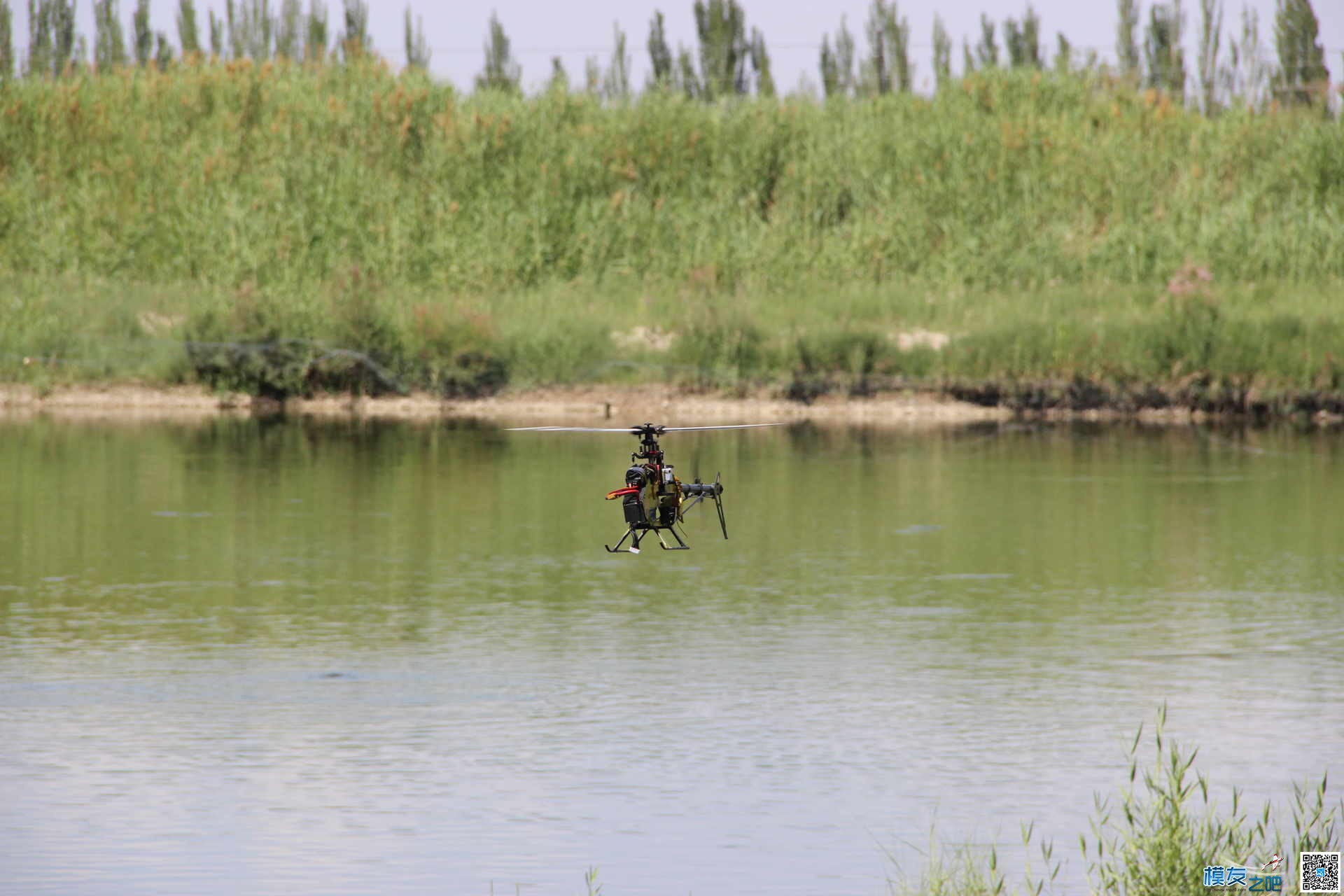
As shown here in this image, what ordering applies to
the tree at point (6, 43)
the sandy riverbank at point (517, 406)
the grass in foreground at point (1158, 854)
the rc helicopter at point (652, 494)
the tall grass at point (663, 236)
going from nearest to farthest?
1. the rc helicopter at point (652, 494)
2. the grass in foreground at point (1158, 854)
3. the sandy riverbank at point (517, 406)
4. the tall grass at point (663, 236)
5. the tree at point (6, 43)

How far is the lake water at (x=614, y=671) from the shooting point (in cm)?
1183

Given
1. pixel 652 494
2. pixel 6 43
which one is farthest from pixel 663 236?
pixel 652 494

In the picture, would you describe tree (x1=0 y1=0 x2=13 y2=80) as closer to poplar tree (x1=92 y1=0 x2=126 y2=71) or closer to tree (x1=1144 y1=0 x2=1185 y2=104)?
poplar tree (x1=92 y1=0 x2=126 y2=71)

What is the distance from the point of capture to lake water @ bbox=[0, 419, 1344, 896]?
1183 centimetres

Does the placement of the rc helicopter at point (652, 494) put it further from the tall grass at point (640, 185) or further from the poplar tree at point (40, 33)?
the poplar tree at point (40, 33)

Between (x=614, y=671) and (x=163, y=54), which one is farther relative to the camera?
(x=163, y=54)

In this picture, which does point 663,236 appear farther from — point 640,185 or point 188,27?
point 188,27

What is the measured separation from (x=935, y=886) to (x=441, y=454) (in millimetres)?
26732

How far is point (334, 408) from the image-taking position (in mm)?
45656

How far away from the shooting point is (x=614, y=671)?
54.7 feet

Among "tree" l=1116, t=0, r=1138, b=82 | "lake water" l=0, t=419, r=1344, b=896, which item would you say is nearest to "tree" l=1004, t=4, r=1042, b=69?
"tree" l=1116, t=0, r=1138, b=82

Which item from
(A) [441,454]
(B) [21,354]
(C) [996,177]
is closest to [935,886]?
(A) [441,454]

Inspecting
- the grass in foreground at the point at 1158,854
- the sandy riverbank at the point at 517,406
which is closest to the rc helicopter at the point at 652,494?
the grass in foreground at the point at 1158,854

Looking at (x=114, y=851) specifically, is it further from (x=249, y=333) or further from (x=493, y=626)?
(x=249, y=333)
